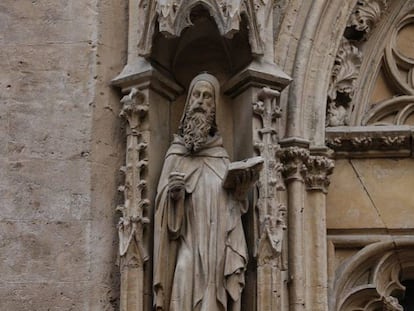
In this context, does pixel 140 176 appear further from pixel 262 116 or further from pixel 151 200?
pixel 262 116

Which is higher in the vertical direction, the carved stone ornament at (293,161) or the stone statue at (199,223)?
the carved stone ornament at (293,161)

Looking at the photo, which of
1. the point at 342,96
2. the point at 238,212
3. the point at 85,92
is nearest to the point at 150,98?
the point at 85,92

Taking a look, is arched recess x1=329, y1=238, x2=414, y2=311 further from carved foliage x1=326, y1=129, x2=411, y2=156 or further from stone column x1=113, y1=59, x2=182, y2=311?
stone column x1=113, y1=59, x2=182, y2=311

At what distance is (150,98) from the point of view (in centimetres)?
796

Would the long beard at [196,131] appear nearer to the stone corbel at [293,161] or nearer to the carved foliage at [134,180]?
the carved foliage at [134,180]

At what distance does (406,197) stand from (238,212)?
5.14 feet

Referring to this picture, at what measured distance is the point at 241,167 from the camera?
294 inches

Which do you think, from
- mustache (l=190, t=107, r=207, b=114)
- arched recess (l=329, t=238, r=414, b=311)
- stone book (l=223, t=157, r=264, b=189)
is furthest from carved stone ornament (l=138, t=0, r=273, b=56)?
arched recess (l=329, t=238, r=414, b=311)

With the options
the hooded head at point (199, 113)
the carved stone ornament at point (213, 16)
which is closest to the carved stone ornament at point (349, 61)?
the carved stone ornament at point (213, 16)

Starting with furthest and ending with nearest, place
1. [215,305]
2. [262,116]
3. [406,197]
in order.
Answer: [406,197]
[262,116]
[215,305]

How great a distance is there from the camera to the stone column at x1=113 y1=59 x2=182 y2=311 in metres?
7.55

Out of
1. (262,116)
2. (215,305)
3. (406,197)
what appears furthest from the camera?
(406,197)

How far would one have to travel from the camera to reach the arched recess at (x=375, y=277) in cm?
→ 845

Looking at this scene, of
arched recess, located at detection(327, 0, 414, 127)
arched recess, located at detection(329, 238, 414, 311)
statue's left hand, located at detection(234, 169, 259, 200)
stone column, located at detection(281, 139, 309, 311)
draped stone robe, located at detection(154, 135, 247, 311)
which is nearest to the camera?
draped stone robe, located at detection(154, 135, 247, 311)
